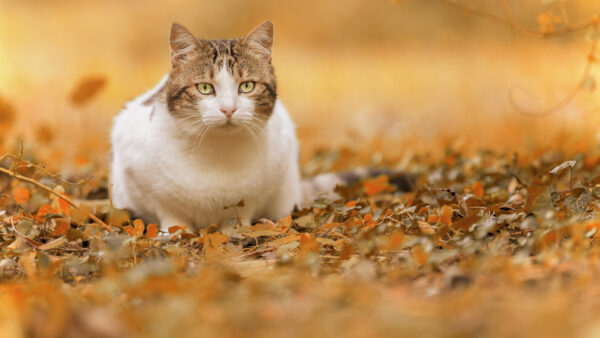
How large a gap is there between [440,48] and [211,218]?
557 cm

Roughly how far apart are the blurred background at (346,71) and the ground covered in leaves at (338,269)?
753 mm

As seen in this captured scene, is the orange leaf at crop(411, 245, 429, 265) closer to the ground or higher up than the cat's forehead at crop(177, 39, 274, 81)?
closer to the ground

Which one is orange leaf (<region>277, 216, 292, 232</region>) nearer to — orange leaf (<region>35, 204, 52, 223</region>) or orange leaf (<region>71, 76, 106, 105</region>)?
orange leaf (<region>35, 204, 52, 223</region>)

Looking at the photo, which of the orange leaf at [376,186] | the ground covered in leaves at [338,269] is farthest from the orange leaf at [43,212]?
the orange leaf at [376,186]

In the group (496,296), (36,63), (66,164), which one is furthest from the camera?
(36,63)

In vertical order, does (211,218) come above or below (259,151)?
below

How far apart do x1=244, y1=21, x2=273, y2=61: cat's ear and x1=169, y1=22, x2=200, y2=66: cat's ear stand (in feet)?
0.66

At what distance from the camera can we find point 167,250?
1850mm

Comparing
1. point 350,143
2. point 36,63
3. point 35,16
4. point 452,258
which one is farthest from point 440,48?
point 452,258

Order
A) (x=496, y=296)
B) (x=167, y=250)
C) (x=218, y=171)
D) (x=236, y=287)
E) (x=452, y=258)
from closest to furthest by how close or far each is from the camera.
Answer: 1. (x=496, y=296)
2. (x=236, y=287)
3. (x=452, y=258)
4. (x=167, y=250)
5. (x=218, y=171)

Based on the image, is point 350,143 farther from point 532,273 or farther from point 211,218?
point 532,273

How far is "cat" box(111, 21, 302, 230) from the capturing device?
2252mm

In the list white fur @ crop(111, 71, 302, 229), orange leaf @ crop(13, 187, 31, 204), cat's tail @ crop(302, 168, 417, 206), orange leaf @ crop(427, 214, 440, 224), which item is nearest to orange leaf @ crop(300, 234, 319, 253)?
orange leaf @ crop(427, 214, 440, 224)

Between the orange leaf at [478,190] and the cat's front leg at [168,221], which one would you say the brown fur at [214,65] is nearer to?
the cat's front leg at [168,221]
